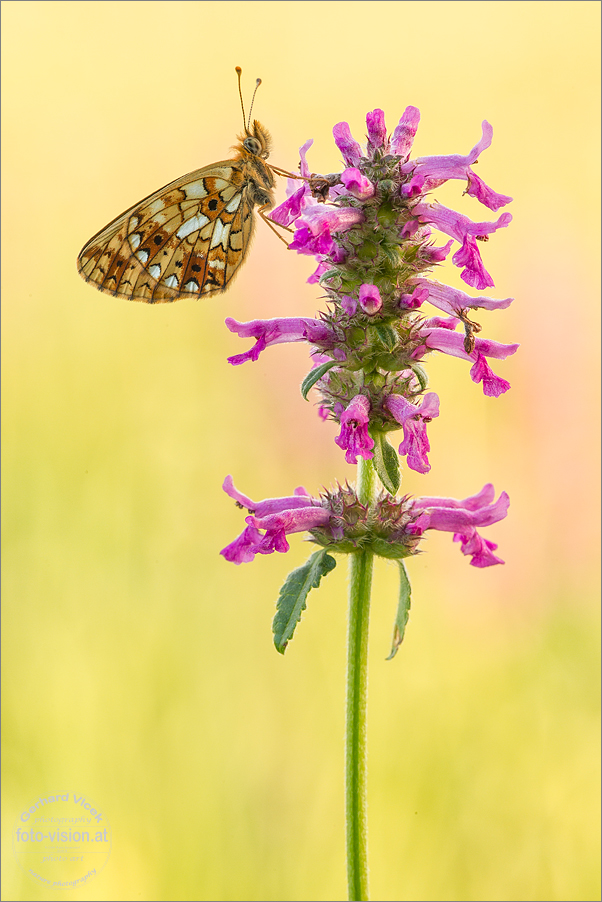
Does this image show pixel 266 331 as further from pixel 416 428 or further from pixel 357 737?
pixel 357 737

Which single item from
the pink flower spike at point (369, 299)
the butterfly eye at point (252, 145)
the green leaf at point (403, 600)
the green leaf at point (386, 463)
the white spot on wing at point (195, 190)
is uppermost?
the butterfly eye at point (252, 145)

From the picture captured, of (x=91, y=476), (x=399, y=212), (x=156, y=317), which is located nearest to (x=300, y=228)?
(x=399, y=212)

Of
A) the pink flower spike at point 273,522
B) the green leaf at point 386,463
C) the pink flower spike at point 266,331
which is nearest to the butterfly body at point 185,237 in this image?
the pink flower spike at point 266,331

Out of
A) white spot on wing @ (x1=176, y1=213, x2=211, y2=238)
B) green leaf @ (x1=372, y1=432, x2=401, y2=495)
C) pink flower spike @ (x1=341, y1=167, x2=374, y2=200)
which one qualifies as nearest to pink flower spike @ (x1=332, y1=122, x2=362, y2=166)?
pink flower spike @ (x1=341, y1=167, x2=374, y2=200)

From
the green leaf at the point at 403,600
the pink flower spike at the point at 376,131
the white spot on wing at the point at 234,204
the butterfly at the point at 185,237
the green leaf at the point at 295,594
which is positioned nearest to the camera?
the green leaf at the point at 295,594

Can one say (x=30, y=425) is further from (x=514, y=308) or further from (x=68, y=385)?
(x=514, y=308)

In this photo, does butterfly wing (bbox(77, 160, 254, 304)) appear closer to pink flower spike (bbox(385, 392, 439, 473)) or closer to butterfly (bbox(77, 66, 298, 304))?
butterfly (bbox(77, 66, 298, 304))

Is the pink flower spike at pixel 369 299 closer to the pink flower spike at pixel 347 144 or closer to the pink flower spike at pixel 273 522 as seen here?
the pink flower spike at pixel 347 144
